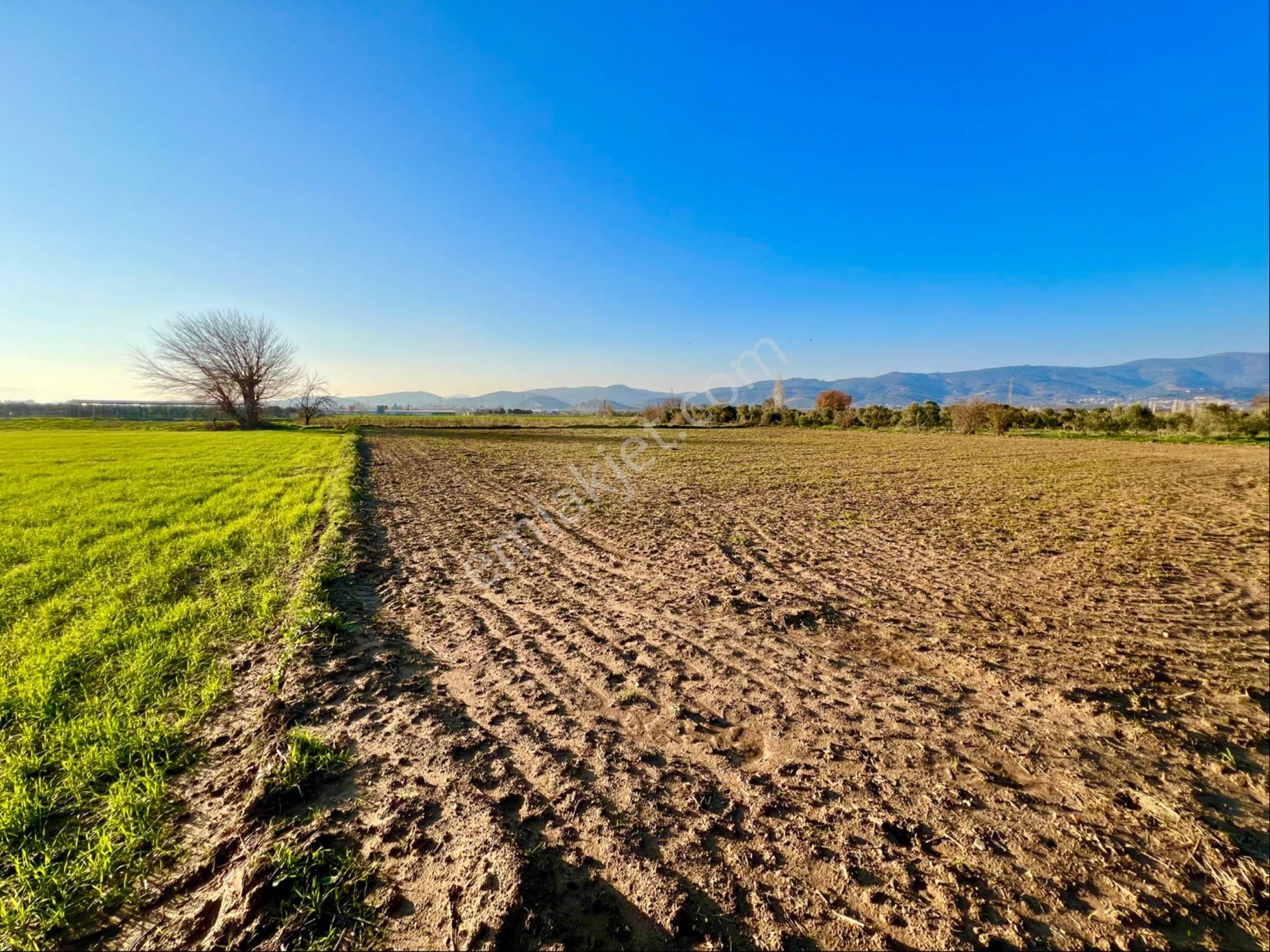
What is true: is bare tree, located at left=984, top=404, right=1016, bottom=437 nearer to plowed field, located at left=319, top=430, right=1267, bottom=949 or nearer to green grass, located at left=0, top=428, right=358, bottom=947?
plowed field, located at left=319, top=430, right=1267, bottom=949

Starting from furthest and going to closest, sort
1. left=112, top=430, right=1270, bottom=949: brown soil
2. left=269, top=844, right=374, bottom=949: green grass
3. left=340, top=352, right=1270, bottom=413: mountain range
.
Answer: left=340, top=352, right=1270, bottom=413: mountain range
left=112, top=430, right=1270, bottom=949: brown soil
left=269, top=844, right=374, bottom=949: green grass

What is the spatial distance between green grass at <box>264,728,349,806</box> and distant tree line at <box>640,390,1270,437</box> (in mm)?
43776

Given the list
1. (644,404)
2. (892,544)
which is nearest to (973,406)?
(644,404)

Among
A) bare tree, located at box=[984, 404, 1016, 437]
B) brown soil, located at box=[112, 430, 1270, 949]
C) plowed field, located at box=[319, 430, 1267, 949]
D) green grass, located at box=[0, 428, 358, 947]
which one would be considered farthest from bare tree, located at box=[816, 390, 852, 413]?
green grass, located at box=[0, 428, 358, 947]

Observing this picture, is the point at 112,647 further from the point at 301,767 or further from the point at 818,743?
the point at 818,743

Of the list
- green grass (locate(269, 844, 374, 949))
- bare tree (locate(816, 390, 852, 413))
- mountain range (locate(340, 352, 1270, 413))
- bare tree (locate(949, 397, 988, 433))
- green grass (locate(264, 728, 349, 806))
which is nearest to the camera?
green grass (locate(269, 844, 374, 949))

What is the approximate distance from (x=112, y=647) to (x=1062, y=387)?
625ft

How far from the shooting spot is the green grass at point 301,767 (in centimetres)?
289

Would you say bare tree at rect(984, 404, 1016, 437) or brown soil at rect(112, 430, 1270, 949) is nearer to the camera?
brown soil at rect(112, 430, 1270, 949)

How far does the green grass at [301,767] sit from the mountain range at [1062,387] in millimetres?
9886

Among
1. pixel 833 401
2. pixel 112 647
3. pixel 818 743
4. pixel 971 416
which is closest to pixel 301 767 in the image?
pixel 112 647

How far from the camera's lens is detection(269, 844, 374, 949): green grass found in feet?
6.88

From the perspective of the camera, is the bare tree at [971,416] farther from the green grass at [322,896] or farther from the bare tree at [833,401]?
the green grass at [322,896]

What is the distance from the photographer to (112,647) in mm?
4496
